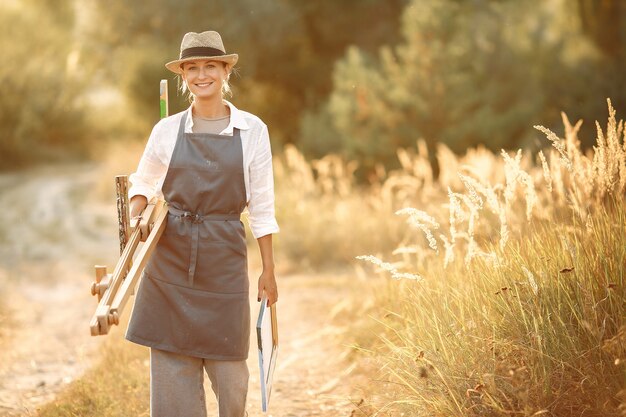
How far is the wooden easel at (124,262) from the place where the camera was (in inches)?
104

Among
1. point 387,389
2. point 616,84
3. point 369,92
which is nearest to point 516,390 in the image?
point 387,389

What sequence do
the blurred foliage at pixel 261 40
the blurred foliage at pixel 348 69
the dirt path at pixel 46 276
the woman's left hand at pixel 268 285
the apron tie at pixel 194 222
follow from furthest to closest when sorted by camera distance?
the blurred foliage at pixel 261 40 < the blurred foliage at pixel 348 69 < the dirt path at pixel 46 276 < the woman's left hand at pixel 268 285 < the apron tie at pixel 194 222

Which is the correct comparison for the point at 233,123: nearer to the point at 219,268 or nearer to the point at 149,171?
the point at 149,171

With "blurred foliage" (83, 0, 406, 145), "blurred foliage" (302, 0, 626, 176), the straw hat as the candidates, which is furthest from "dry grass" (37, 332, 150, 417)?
"blurred foliage" (83, 0, 406, 145)

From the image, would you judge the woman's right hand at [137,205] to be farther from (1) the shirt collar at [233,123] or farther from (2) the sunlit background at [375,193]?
(2) the sunlit background at [375,193]

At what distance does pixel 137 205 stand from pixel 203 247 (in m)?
0.35

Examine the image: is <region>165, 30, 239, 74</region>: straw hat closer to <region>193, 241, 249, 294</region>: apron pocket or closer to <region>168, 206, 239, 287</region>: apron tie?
<region>168, 206, 239, 287</region>: apron tie

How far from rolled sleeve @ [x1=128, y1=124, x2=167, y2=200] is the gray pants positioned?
2.18 ft

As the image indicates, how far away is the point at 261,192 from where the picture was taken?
10.9ft

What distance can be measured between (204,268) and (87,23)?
13.9 metres

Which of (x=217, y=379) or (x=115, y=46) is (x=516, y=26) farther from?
(x=217, y=379)

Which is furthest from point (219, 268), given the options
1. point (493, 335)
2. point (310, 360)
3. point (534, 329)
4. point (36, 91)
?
point (36, 91)

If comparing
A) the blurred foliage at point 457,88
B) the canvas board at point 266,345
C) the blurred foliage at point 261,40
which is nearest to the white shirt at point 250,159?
the canvas board at point 266,345

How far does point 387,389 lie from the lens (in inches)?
159
